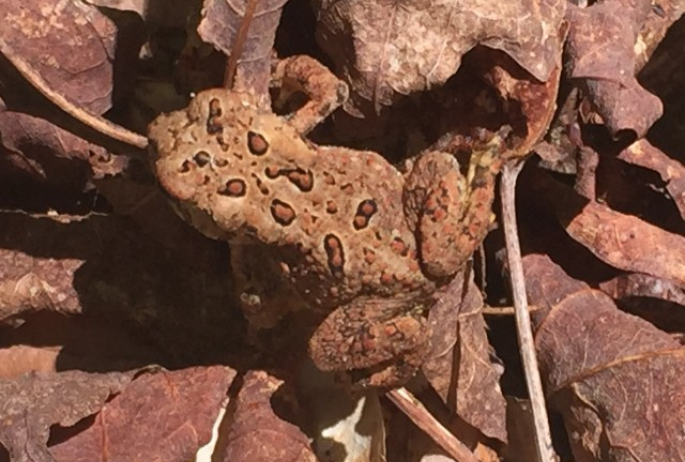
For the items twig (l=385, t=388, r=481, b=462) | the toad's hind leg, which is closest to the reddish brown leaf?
the toad's hind leg

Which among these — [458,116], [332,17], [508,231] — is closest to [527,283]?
[508,231]

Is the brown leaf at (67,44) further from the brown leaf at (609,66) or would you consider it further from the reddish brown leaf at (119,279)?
the brown leaf at (609,66)

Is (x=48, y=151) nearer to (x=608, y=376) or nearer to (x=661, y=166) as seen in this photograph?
(x=608, y=376)

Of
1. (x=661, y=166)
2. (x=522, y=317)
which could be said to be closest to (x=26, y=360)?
(x=522, y=317)

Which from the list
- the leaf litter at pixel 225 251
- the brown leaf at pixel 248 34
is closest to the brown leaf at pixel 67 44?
the leaf litter at pixel 225 251

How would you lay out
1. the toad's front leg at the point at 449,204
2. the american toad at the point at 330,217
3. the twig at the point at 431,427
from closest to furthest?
the american toad at the point at 330,217, the toad's front leg at the point at 449,204, the twig at the point at 431,427
